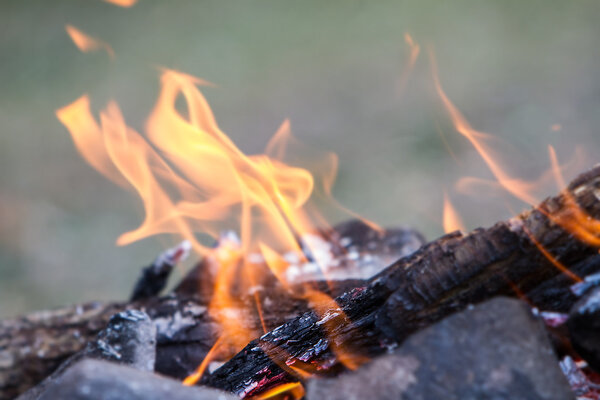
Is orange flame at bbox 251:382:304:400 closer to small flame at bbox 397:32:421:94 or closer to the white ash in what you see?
the white ash

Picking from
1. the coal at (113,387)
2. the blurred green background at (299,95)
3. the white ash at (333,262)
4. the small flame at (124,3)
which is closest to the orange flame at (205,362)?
the white ash at (333,262)

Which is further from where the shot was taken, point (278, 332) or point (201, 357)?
point (201, 357)

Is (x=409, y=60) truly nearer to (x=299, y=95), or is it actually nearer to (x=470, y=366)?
(x=299, y=95)

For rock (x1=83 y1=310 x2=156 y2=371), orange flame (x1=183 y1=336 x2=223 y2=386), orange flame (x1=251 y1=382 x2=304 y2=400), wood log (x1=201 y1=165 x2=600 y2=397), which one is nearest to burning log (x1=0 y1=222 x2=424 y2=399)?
orange flame (x1=183 y1=336 x2=223 y2=386)


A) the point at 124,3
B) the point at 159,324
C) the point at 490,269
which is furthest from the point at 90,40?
the point at 490,269

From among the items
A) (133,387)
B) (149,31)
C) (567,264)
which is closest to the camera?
(133,387)

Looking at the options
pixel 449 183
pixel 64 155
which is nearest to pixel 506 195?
pixel 449 183

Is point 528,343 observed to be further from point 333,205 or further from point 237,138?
point 237,138
